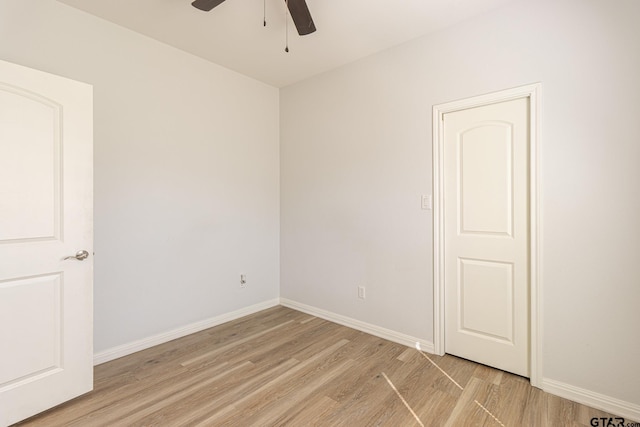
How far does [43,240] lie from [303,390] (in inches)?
75.1

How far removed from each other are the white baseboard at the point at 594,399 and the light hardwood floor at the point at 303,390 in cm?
5

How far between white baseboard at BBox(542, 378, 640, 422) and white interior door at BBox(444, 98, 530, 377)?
0.17 metres

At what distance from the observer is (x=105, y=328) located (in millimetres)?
2525

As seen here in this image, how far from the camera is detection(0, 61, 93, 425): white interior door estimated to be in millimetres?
→ 1779

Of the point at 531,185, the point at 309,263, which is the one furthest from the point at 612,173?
the point at 309,263

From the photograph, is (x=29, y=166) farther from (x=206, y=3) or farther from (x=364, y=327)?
(x=364, y=327)

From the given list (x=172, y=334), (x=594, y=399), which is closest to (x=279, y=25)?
(x=172, y=334)

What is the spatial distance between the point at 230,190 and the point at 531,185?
2766 millimetres

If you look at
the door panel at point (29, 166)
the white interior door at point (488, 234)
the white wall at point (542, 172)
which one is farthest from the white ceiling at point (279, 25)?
the door panel at point (29, 166)

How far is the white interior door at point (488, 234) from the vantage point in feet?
7.43

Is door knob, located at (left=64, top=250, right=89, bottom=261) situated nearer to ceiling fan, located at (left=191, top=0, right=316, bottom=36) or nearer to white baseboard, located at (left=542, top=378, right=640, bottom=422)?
ceiling fan, located at (left=191, top=0, right=316, bottom=36)

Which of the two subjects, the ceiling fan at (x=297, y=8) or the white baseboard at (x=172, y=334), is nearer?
the ceiling fan at (x=297, y=8)

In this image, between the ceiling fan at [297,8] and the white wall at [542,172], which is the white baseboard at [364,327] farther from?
the ceiling fan at [297,8]

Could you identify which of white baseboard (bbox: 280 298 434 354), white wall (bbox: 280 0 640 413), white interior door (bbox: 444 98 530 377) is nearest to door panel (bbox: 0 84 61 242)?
white wall (bbox: 280 0 640 413)
